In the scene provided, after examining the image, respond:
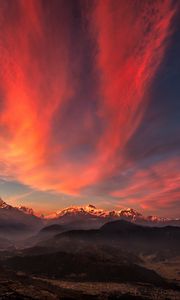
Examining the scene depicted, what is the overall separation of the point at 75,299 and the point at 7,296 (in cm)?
3682

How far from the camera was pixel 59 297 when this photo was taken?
197 metres

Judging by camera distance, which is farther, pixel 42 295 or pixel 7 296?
pixel 42 295

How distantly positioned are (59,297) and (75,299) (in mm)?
8737

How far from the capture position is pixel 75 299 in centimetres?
19862

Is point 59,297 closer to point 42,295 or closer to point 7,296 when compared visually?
point 42,295

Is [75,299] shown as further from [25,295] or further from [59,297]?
[25,295]

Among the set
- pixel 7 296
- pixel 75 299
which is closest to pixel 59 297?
pixel 75 299

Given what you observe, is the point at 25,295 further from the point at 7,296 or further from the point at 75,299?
the point at 75,299

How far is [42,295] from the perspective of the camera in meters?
197

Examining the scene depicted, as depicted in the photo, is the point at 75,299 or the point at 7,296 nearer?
the point at 7,296

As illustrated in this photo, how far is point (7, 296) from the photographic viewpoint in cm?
18400

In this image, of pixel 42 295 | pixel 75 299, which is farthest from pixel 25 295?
pixel 75 299

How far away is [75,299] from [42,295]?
695 inches

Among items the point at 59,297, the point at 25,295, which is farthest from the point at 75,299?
the point at 25,295
